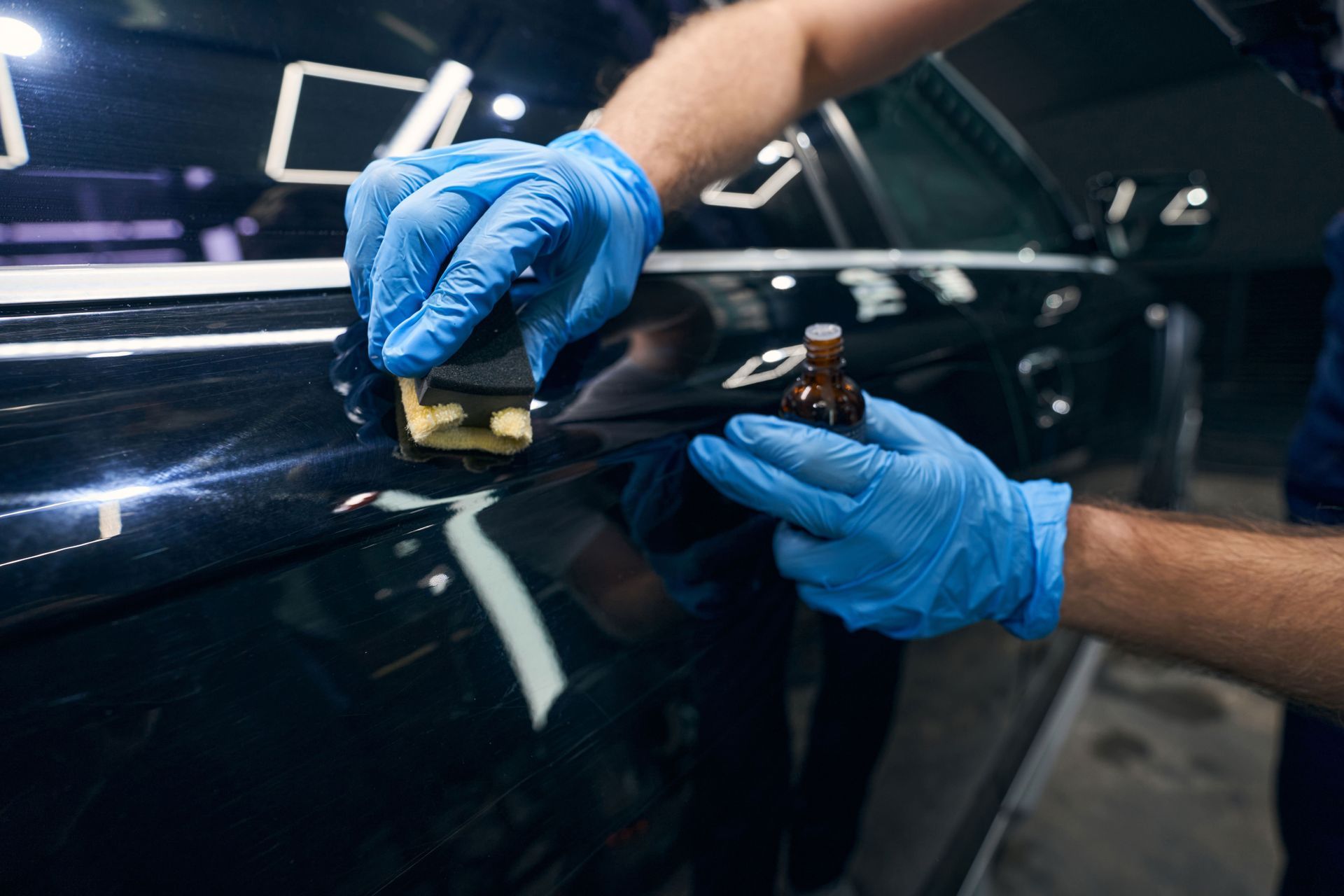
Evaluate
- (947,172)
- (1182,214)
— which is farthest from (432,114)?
(1182,214)

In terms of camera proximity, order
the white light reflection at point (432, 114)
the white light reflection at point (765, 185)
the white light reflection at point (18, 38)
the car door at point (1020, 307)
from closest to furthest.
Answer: the white light reflection at point (18, 38) < the white light reflection at point (432, 114) < the white light reflection at point (765, 185) < the car door at point (1020, 307)

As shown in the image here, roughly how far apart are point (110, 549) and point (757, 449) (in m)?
0.60

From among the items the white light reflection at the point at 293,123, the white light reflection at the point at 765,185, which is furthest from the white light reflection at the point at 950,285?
the white light reflection at the point at 293,123

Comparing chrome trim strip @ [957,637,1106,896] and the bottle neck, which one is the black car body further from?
chrome trim strip @ [957,637,1106,896]

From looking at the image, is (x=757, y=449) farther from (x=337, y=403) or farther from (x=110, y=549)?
(x=110, y=549)

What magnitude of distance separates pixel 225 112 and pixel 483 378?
1.50 ft

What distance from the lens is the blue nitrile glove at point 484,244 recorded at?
2.33 ft

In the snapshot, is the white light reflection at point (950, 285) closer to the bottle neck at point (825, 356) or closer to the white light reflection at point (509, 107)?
the bottle neck at point (825, 356)

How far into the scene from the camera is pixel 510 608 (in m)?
0.64

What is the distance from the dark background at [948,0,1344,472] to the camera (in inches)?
194

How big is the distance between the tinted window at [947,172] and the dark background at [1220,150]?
8.25 feet

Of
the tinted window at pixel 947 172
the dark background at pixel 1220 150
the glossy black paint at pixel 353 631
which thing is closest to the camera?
the glossy black paint at pixel 353 631

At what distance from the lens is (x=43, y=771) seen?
44 centimetres

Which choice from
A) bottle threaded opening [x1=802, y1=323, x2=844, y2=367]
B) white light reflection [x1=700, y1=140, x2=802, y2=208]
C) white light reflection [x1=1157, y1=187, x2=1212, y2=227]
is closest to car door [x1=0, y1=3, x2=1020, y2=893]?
bottle threaded opening [x1=802, y1=323, x2=844, y2=367]
